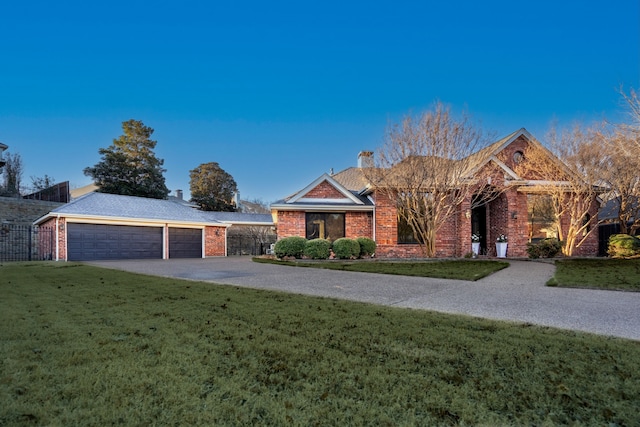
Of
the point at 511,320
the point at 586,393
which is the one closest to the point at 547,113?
the point at 511,320

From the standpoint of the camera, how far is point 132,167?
30.7 meters

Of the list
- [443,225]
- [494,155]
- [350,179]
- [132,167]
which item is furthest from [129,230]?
[494,155]

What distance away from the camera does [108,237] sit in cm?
1786

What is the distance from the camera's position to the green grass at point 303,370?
6.48 ft

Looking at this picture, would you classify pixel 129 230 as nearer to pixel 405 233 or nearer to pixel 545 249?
pixel 405 233

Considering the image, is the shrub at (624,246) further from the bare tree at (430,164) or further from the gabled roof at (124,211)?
the gabled roof at (124,211)

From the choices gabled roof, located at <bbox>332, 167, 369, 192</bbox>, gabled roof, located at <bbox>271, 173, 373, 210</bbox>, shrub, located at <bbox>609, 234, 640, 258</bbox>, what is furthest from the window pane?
shrub, located at <bbox>609, 234, 640, 258</bbox>

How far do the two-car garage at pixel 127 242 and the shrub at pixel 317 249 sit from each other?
10.0 m

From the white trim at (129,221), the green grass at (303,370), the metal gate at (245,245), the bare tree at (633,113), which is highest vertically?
the bare tree at (633,113)

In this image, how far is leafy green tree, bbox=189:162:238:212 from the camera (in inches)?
1380

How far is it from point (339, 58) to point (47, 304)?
559 inches

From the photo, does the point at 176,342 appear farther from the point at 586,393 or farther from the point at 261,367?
the point at 586,393

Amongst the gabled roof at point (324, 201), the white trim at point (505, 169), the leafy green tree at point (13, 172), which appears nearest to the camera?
the white trim at point (505, 169)

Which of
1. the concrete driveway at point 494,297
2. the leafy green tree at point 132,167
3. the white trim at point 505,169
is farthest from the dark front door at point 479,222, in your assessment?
the leafy green tree at point 132,167
